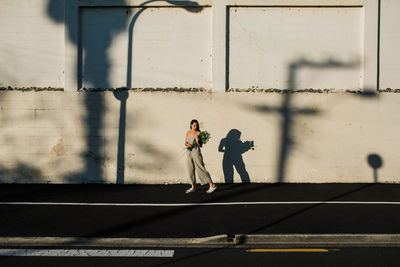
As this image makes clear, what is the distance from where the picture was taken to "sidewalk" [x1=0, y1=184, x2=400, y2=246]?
6.11 metres

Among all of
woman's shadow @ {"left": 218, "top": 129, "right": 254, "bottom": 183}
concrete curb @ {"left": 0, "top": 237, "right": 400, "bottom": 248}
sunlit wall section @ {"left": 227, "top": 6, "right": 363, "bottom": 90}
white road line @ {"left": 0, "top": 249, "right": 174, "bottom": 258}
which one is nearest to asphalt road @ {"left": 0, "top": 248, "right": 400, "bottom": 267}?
white road line @ {"left": 0, "top": 249, "right": 174, "bottom": 258}

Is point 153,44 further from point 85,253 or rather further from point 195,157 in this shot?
point 85,253

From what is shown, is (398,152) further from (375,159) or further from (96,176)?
(96,176)

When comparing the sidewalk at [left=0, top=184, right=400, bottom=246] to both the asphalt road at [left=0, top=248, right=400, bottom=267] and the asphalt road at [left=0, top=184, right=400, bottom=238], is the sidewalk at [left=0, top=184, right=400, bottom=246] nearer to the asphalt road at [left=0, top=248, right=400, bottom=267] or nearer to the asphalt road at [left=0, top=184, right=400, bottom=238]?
the asphalt road at [left=0, top=184, right=400, bottom=238]

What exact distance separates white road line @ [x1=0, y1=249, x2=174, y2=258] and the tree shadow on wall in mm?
5157

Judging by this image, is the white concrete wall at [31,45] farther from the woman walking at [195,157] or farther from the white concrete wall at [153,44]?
the woman walking at [195,157]

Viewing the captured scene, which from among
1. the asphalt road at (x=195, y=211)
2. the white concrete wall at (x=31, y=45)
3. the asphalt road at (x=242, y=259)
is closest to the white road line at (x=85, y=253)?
the asphalt road at (x=242, y=259)

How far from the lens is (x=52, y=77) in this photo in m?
10.9

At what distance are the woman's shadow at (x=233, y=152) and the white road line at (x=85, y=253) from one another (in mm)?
5225

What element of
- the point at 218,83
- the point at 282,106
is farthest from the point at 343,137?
the point at 218,83

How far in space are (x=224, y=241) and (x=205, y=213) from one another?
153 cm

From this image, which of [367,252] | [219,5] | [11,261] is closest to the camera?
[11,261]

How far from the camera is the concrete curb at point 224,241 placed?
598 centimetres

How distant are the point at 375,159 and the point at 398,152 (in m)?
0.66
